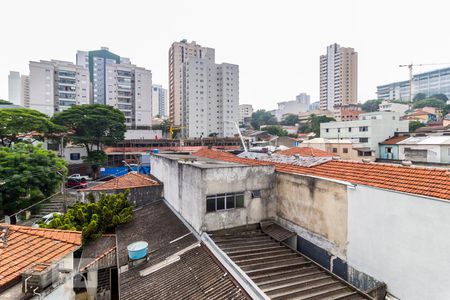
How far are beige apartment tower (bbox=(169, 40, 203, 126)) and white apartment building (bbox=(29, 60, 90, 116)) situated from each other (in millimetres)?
30818

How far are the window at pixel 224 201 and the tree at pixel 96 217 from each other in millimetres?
7198

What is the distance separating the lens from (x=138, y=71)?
7369 cm

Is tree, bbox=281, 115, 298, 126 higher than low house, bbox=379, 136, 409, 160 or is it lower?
higher

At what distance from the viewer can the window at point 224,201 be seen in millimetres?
12984

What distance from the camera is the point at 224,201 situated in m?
13.4

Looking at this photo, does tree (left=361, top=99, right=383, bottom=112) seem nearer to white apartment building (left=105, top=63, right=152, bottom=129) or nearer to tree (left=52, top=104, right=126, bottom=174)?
white apartment building (left=105, top=63, right=152, bottom=129)

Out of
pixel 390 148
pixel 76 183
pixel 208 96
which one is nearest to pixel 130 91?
pixel 208 96

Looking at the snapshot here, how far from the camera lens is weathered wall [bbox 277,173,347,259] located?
11.2m

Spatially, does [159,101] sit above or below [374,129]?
above

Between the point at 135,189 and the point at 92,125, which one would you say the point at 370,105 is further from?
the point at 135,189

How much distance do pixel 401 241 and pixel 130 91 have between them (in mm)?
76192

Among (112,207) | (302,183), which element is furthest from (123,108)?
(302,183)

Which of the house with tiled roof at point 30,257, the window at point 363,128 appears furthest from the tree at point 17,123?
the window at point 363,128

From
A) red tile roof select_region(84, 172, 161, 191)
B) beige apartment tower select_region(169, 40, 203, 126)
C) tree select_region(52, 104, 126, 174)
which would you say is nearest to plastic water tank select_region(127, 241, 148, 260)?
red tile roof select_region(84, 172, 161, 191)
